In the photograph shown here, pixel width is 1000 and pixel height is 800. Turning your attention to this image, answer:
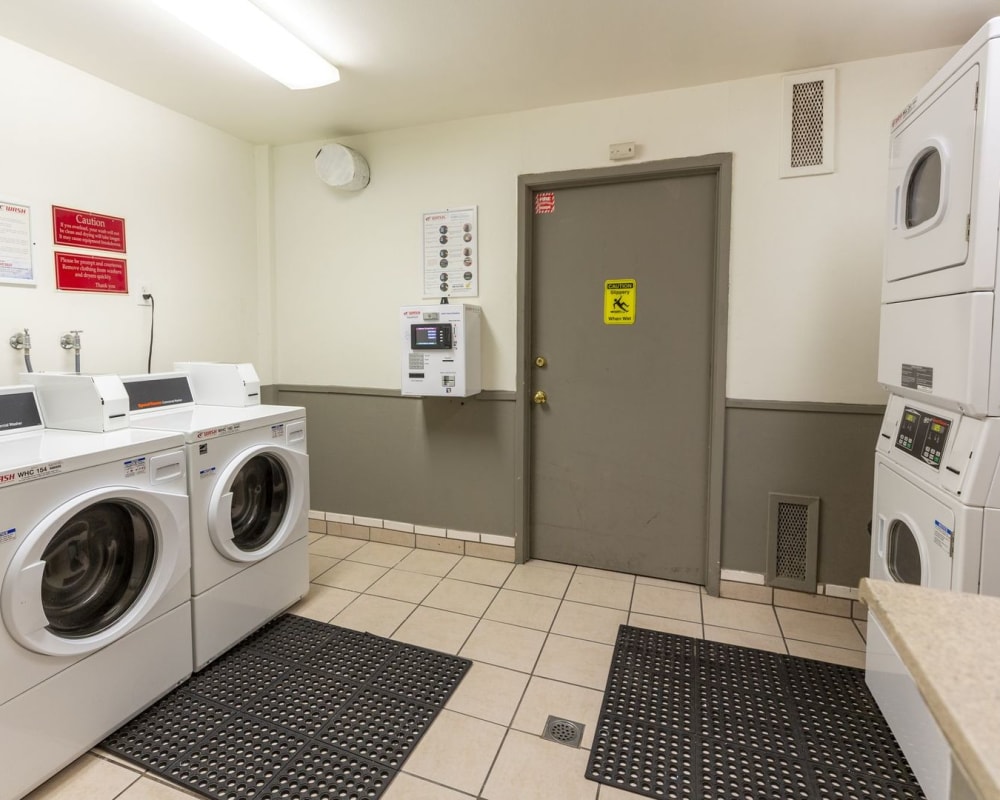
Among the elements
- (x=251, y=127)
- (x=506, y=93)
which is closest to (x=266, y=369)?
(x=251, y=127)

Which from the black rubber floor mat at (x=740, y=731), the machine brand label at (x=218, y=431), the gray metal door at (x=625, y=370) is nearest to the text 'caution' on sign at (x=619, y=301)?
the gray metal door at (x=625, y=370)

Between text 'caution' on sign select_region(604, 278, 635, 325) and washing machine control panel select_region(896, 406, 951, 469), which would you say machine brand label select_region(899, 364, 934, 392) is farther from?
text 'caution' on sign select_region(604, 278, 635, 325)

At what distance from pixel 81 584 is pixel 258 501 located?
30.3 inches

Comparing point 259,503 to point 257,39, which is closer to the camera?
point 257,39

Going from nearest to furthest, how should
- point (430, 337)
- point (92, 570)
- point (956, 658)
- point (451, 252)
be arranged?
point (956, 658), point (92, 570), point (430, 337), point (451, 252)

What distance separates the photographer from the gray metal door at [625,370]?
8.86ft

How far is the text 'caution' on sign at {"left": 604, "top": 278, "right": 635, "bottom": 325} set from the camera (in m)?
2.79

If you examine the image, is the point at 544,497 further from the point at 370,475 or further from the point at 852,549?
the point at 852,549

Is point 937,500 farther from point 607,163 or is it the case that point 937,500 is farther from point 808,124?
point 607,163

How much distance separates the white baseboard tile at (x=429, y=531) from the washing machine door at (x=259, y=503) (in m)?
0.88

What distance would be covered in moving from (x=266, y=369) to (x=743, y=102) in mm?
3102

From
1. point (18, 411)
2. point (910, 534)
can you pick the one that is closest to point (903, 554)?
point (910, 534)

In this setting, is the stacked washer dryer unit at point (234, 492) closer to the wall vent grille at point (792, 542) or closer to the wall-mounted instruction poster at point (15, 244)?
the wall-mounted instruction poster at point (15, 244)

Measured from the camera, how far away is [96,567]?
1.69m
